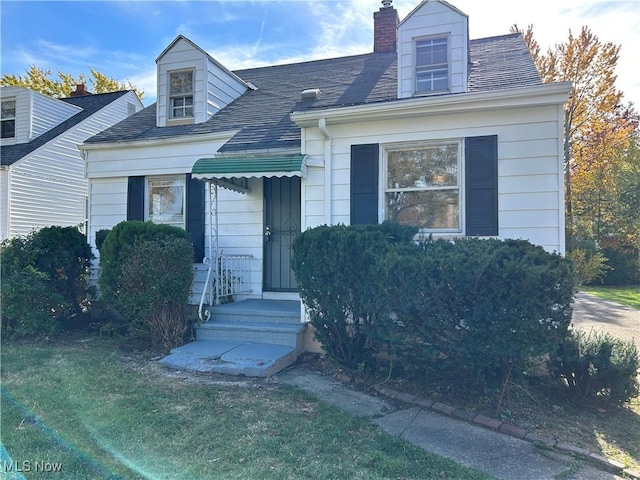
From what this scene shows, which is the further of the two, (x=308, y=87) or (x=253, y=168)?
(x=308, y=87)

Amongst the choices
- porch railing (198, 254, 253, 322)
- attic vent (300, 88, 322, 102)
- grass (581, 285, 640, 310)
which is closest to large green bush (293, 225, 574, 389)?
porch railing (198, 254, 253, 322)

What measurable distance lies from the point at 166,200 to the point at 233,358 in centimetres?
418

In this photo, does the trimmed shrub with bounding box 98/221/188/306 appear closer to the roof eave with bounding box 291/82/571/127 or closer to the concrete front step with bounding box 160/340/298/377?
the concrete front step with bounding box 160/340/298/377

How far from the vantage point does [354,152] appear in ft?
18.8

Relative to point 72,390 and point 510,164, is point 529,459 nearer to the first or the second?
point 510,164

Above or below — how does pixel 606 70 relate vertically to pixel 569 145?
above

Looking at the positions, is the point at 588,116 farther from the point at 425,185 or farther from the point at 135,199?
the point at 135,199

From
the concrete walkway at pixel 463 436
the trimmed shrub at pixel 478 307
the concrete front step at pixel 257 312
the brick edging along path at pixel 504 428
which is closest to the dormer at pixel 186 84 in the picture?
the concrete front step at pixel 257 312

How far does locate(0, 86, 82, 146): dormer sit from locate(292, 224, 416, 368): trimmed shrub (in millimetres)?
12793

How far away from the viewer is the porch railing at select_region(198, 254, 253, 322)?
636 centimetres

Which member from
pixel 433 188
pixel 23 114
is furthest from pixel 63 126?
pixel 433 188

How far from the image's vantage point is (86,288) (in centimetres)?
721

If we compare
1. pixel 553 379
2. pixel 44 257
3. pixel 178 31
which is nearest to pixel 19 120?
pixel 178 31

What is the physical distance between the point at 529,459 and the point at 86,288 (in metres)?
7.18
